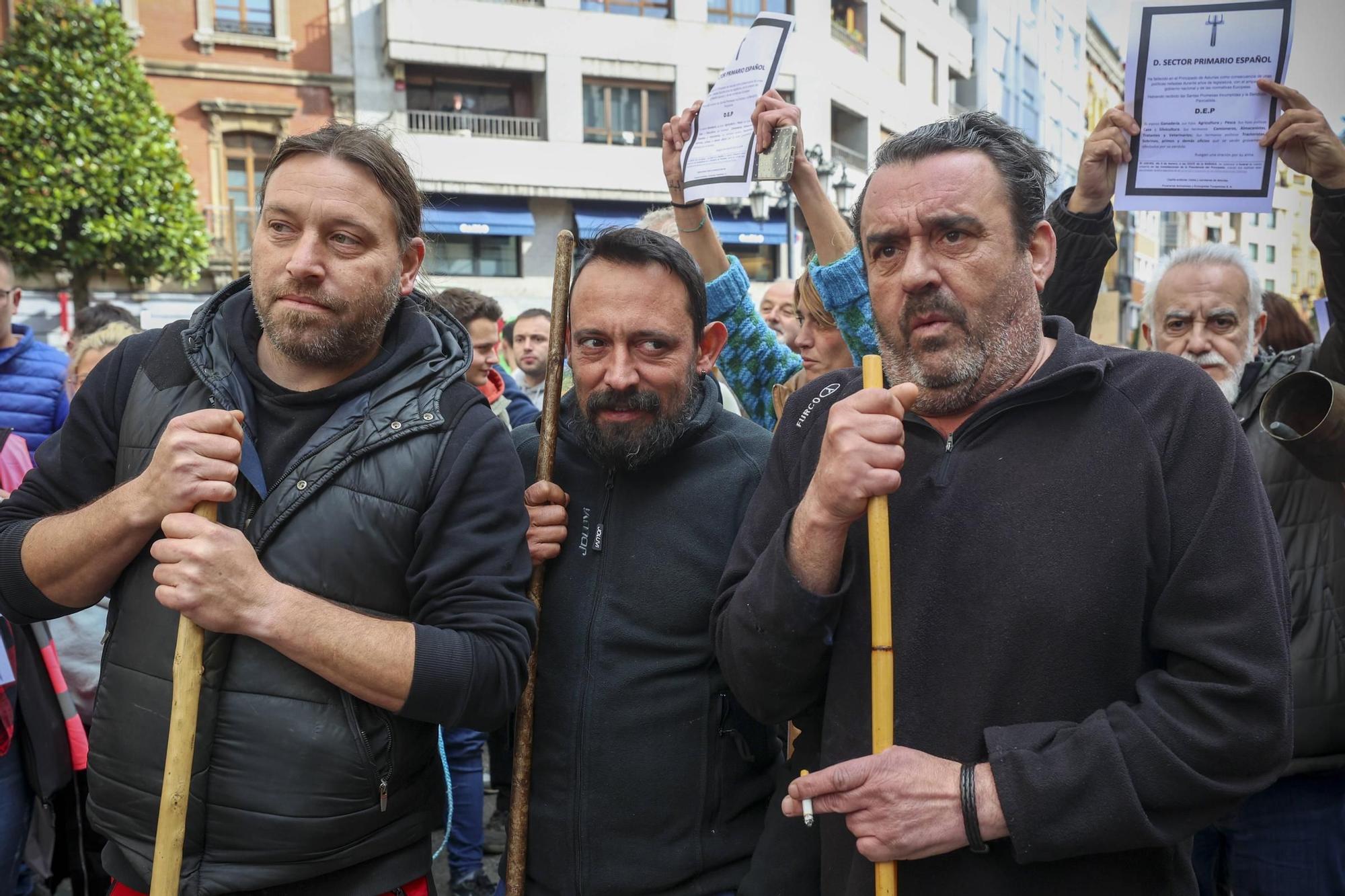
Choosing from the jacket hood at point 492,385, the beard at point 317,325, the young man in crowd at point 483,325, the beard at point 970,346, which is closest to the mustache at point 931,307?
the beard at point 970,346

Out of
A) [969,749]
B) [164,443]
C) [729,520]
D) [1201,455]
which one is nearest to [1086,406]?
[1201,455]

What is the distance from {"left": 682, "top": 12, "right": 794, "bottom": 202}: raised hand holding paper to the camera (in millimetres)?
3008

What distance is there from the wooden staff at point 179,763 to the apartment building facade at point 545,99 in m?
21.4

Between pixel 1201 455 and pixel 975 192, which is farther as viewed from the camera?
pixel 975 192

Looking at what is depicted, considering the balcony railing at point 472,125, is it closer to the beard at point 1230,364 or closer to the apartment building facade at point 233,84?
the apartment building facade at point 233,84

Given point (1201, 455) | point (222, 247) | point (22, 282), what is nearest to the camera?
point (1201, 455)

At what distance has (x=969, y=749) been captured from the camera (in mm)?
1688

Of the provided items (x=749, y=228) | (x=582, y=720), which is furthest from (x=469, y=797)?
(x=749, y=228)

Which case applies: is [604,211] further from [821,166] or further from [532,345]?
[532,345]

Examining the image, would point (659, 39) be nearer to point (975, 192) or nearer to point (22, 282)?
point (22, 282)

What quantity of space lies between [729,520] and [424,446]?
72 centimetres

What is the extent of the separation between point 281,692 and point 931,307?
4.49ft

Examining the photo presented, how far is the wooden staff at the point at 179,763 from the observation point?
1.74 metres

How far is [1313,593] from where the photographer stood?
9.11 ft
